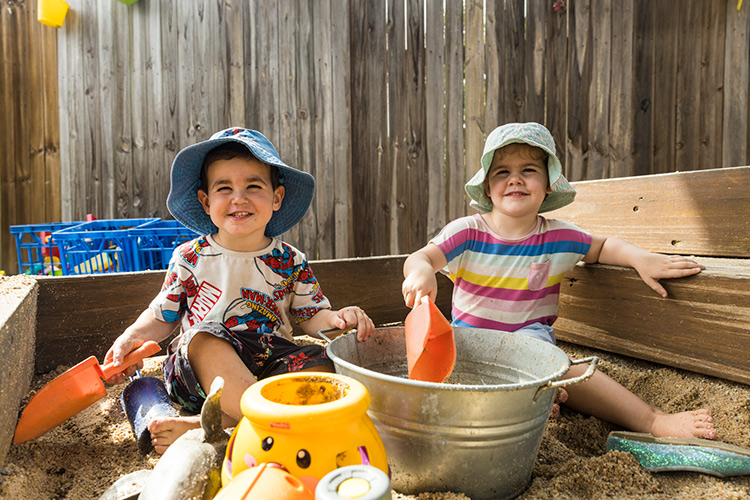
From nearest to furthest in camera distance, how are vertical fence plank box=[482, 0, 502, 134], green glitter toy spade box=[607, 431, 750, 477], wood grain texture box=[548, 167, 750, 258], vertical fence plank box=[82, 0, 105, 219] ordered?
green glitter toy spade box=[607, 431, 750, 477]
wood grain texture box=[548, 167, 750, 258]
vertical fence plank box=[482, 0, 502, 134]
vertical fence plank box=[82, 0, 105, 219]

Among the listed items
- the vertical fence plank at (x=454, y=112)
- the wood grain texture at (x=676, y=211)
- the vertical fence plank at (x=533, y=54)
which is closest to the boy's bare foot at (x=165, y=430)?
the wood grain texture at (x=676, y=211)

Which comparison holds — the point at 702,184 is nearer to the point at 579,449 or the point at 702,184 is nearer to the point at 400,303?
the point at 579,449

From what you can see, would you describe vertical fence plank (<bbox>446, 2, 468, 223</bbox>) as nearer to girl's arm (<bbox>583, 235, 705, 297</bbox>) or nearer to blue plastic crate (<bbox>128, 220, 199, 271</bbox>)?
girl's arm (<bbox>583, 235, 705, 297</bbox>)

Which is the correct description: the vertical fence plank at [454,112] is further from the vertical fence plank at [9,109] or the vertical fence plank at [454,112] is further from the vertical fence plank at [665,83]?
the vertical fence plank at [9,109]

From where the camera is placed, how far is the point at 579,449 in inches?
51.2

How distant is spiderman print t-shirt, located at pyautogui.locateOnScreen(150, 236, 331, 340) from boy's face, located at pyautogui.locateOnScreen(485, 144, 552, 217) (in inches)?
29.1

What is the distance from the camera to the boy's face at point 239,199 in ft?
4.67

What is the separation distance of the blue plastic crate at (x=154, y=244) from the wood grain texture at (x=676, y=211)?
1.71 m

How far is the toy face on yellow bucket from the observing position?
2.35ft

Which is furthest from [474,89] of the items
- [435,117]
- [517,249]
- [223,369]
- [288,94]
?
[223,369]

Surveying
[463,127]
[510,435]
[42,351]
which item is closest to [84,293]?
[42,351]

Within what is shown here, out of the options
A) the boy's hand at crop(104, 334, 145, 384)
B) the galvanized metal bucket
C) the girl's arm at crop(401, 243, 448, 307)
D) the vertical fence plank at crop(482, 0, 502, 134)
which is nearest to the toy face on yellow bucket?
the galvanized metal bucket

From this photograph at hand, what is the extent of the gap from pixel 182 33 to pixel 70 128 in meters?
0.96

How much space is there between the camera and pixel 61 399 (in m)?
1.19
